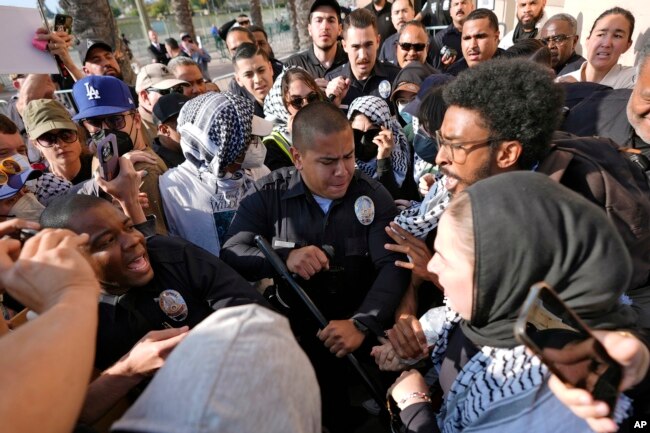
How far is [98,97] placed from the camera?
3016 millimetres

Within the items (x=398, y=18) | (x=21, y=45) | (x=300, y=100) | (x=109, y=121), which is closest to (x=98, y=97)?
(x=109, y=121)

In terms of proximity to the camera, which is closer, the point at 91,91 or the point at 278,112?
the point at 91,91

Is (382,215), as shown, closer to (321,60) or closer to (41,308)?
(41,308)

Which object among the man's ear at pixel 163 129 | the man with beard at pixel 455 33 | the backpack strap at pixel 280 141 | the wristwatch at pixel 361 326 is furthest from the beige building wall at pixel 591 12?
the man's ear at pixel 163 129

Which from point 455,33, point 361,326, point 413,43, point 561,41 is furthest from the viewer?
point 455,33

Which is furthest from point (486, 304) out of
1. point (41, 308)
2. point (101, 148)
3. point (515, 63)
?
point (101, 148)

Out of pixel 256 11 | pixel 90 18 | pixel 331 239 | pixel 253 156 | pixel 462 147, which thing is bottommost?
pixel 331 239

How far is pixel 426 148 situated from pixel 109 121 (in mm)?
2455

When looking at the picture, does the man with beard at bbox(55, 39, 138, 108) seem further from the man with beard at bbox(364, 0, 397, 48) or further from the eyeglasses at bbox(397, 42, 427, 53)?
the man with beard at bbox(364, 0, 397, 48)

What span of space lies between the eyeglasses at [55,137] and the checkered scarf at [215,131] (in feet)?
3.61

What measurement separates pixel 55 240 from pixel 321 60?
15.9 feet

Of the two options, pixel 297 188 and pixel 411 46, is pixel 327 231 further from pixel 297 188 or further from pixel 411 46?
pixel 411 46

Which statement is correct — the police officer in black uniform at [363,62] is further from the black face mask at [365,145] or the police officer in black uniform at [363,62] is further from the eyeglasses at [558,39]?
the eyeglasses at [558,39]

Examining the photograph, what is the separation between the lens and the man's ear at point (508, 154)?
1.77 metres
